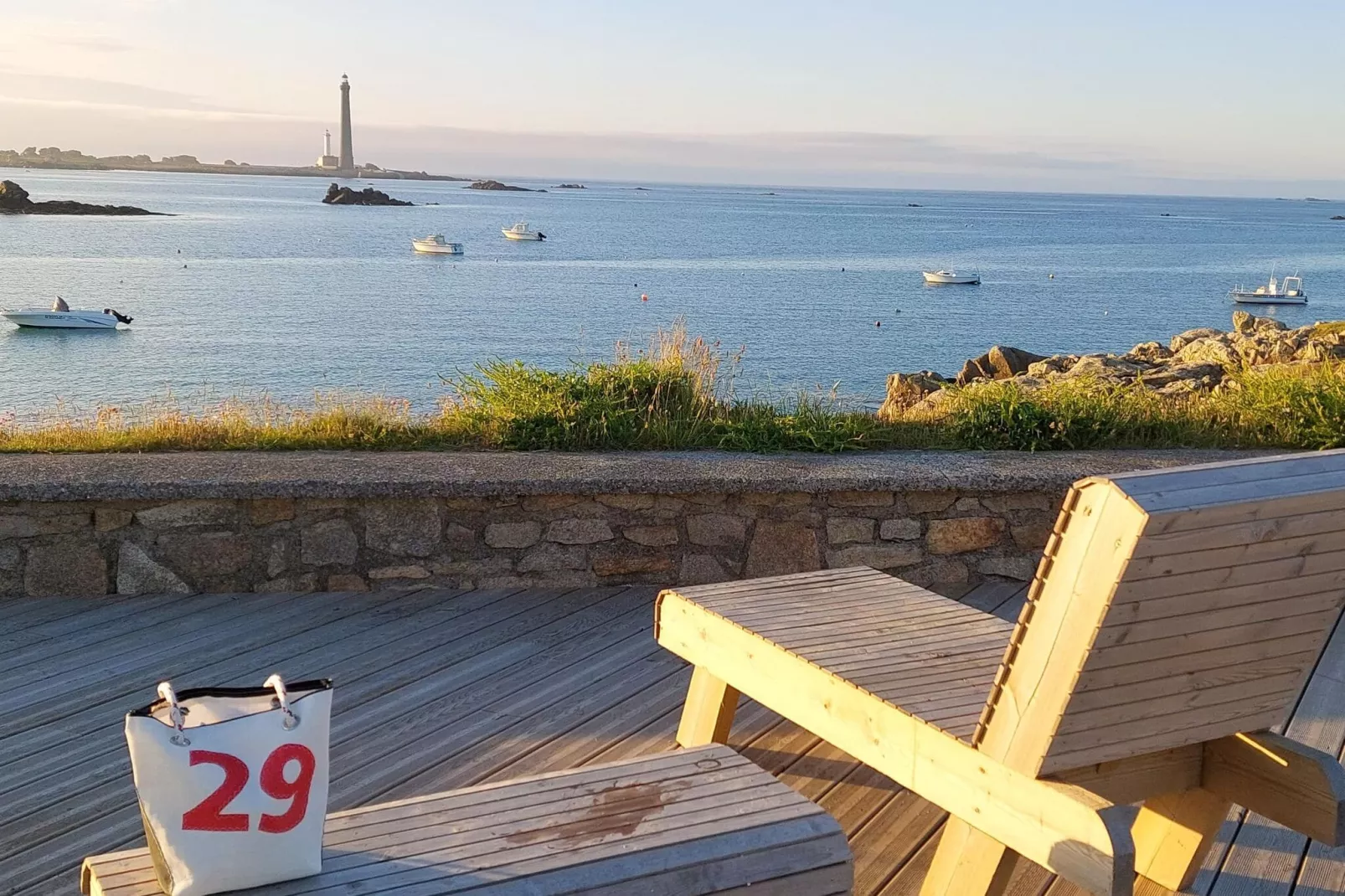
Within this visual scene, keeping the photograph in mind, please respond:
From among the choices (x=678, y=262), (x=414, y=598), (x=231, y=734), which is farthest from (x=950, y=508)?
(x=678, y=262)

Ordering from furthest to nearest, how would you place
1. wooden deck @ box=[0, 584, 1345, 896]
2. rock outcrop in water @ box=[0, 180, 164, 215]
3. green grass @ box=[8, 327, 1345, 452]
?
1. rock outcrop in water @ box=[0, 180, 164, 215]
2. green grass @ box=[8, 327, 1345, 452]
3. wooden deck @ box=[0, 584, 1345, 896]

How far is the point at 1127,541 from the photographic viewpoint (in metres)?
1.74

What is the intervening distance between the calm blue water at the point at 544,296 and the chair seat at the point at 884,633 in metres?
3.80

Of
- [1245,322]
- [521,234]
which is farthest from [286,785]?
[521,234]

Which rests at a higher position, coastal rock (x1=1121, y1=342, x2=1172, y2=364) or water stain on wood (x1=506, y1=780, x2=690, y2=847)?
water stain on wood (x1=506, y1=780, x2=690, y2=847)

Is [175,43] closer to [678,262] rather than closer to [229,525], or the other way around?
[678,262]

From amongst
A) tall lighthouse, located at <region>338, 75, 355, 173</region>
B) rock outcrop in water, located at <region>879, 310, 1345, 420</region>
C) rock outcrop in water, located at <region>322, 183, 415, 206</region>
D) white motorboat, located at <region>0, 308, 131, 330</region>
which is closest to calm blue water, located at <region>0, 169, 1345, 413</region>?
white motorboat, located at <region>0, 308, 131, 330</region>

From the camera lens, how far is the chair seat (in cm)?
250

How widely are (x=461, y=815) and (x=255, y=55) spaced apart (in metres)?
60.6

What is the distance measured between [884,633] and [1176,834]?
771mm

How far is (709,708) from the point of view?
311 cm

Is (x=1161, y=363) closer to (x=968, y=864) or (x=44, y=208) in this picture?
(x=968, y=864)

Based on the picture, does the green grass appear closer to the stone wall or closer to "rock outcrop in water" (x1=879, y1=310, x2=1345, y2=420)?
the stone wall

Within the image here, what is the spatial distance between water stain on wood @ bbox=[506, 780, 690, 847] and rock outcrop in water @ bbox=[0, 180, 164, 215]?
310 ft
